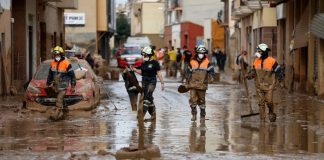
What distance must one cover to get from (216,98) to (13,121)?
962 cm

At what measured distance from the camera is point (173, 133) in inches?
591

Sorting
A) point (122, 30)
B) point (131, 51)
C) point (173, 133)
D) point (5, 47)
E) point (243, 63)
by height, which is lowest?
point (173, 133)

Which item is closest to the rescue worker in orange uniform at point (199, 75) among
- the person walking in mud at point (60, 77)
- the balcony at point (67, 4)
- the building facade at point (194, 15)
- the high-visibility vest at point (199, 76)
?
the high-visibility vest at point (199, 76)

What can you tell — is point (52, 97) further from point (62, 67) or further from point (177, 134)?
point (177, 134)

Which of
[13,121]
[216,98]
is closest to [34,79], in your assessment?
[13,121]

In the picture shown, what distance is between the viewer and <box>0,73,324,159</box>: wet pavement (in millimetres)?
12375

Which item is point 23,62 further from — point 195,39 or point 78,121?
point 195,39

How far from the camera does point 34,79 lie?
2022 cm

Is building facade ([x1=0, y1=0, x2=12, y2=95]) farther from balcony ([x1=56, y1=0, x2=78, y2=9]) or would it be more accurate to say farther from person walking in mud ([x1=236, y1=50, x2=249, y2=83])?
balcony ([x1=56, y1=0, x2=78, y2=9])

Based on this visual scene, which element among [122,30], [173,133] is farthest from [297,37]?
[122,30]

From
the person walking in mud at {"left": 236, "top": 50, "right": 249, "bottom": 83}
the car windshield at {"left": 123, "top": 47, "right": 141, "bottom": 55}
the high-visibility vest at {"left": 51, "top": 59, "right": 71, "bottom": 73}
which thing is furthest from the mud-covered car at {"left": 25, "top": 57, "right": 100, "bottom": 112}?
the car windshield at {"left": 123, "top": 47, "right": 141, "bottom": 55}

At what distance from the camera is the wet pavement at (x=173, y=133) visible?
12375 millimetres

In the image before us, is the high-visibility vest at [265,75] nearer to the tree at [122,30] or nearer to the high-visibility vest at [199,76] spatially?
the high-visibility vest at [199,76]

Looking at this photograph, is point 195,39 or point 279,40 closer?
point 279,40
